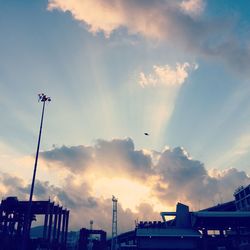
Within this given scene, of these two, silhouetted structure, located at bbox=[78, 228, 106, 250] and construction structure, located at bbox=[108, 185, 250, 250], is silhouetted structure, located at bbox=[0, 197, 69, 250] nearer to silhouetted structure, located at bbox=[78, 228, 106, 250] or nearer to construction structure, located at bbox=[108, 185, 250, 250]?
silhouetted structure, located at bbox=[78, 228, 106, 250]

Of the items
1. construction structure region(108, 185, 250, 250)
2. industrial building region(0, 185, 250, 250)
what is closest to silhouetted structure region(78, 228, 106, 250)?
industrial building region(0, 185, 250, 250)

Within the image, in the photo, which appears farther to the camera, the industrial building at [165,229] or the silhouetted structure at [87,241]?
the silhouetted structure at [87,241]

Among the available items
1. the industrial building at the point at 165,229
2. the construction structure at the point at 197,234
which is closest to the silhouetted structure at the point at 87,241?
the industrial building at the point at 165,229

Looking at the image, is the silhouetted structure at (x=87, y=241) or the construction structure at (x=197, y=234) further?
the silhouetted structure at (x=87, y=241)

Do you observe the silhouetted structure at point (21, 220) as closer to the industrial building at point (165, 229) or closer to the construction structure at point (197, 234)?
the industrial building at point (165, 229)

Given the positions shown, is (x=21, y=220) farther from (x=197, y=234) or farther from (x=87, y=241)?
(x=197, y=234)

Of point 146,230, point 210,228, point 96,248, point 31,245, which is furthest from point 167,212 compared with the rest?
point 31,245

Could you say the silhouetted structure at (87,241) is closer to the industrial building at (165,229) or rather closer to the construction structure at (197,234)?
the industrial building at (165,229)

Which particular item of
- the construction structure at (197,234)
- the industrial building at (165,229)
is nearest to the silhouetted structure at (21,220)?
the industrial building at (165,229)

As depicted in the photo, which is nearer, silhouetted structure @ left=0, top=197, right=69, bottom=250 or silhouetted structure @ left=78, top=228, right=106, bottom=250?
silhouetted structure @ left=0, top=197, right=69, bottom=250

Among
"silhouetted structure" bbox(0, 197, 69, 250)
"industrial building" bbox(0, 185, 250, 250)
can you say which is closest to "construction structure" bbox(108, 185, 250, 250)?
"industrial building" bbox(0, 185, 250, 250)

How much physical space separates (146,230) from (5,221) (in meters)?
29.5

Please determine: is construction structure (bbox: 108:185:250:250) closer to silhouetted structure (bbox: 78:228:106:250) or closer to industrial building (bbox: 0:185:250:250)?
industrial building (bbox: 0:185:250:250)

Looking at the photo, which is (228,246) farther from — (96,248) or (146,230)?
(96,248)
